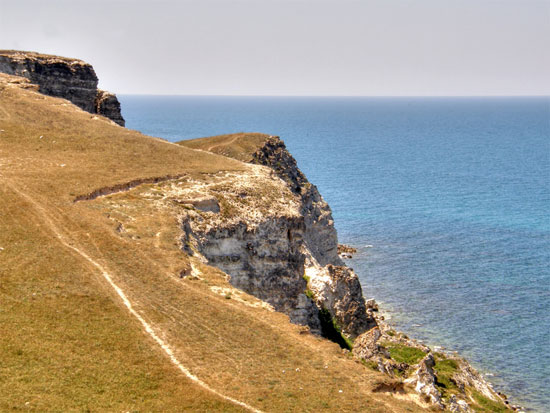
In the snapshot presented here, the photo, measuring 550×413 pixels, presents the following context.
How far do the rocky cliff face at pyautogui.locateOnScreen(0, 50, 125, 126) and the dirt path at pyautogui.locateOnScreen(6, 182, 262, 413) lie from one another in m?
39.4

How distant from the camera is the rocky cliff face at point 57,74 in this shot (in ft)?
266

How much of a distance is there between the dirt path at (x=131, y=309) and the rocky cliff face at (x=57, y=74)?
39.4 m

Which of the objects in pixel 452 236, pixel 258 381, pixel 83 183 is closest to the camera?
pixel 258 381

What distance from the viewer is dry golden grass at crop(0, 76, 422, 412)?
26328 millimetres

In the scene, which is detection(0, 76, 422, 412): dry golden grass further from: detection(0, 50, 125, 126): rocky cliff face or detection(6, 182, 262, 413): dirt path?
detection(0, 50, 125, 126): rocky cliff face

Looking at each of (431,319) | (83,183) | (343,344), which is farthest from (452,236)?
(83,183)

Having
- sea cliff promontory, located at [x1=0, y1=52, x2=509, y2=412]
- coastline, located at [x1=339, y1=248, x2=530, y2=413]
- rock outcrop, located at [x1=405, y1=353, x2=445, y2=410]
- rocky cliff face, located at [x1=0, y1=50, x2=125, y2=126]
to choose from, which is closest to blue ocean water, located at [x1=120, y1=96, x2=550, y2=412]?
coastline, located at [x1=339, y1=248, x2=530, y2=413]

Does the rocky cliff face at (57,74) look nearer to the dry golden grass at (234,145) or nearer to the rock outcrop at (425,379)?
the dry golden grass at (234,145)

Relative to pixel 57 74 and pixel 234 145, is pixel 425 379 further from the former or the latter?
pixel 57 74

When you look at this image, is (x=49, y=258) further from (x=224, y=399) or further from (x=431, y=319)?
(x=431, y=319)

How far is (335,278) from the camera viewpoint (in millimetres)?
60531

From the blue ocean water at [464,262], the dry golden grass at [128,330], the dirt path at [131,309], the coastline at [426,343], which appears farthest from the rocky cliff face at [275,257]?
the blue ocean water at [464,262]

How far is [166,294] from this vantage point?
35656mm

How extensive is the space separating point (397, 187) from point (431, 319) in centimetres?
8455
